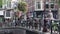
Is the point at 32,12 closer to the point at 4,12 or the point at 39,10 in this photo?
the point at 39,10

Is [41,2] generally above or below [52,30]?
above

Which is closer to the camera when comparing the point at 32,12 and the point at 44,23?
the point at 44,23

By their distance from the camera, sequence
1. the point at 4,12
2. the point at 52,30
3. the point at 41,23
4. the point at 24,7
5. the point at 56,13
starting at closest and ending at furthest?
1. the point at 52,30
2. the point at 41,23
3. the point at 24,7
4. the point at 56,13
5. the point at 4,12

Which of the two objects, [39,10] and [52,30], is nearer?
[52,30]

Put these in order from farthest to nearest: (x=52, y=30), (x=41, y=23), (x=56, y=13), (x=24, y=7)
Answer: (x=56, y=13) → (x=24, y=7) → (x=41, y=23) → (x=52, y=30)

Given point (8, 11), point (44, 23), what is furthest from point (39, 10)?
point (44, 23)

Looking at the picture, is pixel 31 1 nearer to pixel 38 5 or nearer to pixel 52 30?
pixel 38 5

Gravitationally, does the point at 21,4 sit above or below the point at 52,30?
above

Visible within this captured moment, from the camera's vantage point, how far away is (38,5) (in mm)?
23297

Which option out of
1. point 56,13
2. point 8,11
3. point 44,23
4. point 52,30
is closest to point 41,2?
point 56,13

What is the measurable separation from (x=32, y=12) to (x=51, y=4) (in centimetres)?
210

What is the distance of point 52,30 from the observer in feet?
24.1

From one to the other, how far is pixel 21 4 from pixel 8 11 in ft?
17.7

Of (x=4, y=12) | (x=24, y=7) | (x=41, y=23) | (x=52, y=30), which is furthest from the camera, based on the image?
(x=4, y=12)
